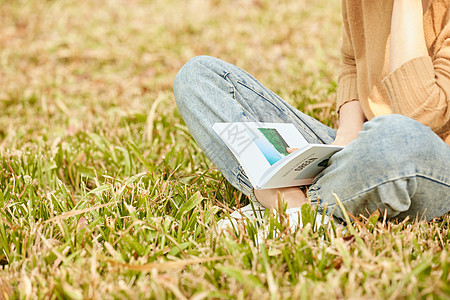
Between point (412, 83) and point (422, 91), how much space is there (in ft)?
0.11

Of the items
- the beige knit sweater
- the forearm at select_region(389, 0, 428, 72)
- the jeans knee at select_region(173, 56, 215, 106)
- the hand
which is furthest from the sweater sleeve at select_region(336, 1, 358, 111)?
the jeans knee at select_region(173, 56, 215, 106)

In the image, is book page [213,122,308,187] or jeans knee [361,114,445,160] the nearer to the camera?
jeans knee [361,114,445,160]

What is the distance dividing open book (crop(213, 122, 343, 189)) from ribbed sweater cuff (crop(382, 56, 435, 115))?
231mm

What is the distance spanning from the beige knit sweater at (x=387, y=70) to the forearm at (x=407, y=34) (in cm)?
3

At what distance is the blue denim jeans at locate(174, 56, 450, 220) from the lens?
41.7 inches

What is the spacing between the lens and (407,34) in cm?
125

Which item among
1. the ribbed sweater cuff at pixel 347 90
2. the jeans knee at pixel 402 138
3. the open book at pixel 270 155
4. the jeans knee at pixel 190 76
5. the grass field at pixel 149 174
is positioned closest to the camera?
the grass field at pixel 149 174

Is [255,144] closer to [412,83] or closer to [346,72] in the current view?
[412,83]

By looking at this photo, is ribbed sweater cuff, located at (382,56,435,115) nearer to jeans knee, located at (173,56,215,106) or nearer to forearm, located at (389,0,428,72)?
forearm, located at (389,0,428,72)

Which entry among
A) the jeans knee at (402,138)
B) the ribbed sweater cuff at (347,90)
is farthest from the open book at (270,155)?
the ribbed sweater cuff at (347,90)

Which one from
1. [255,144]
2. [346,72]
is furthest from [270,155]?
[346,72]

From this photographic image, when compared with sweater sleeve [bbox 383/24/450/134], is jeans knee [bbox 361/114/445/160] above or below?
below

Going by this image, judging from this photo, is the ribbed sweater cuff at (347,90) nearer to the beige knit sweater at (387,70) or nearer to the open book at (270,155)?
the beige knit sweater at (387,70)

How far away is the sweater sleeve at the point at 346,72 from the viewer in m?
1.61
